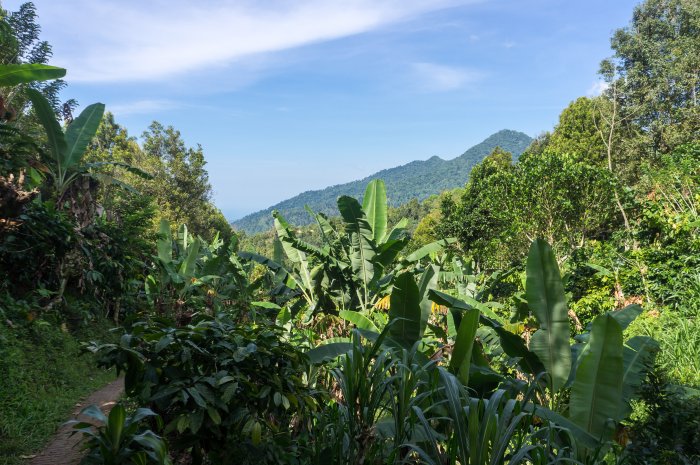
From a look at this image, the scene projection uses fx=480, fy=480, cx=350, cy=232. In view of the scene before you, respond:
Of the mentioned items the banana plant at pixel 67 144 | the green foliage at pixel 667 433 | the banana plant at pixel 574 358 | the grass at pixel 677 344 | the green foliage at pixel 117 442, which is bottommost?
the grass at pixel 677 344

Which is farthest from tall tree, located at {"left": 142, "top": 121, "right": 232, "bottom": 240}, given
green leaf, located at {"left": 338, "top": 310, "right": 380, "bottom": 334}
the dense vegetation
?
green leaf, located at {"left": 338, "top": 310, "right": 380, "bottom": 334}

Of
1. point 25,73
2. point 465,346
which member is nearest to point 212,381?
point 465,346

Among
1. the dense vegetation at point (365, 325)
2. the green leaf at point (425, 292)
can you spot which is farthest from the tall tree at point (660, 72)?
the green leaf at point (425, 292)

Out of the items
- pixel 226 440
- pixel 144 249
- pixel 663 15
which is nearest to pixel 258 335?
pixel 226 440

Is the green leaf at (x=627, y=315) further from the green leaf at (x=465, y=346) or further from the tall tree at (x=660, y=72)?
the tall tree at (x=660, y=72)

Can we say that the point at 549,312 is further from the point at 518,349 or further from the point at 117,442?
the point at 117,442

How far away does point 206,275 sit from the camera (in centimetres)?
937

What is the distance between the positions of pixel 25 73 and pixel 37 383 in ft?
13.1

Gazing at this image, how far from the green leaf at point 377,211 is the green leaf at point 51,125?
207 inches

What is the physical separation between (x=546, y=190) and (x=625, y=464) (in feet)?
43.0

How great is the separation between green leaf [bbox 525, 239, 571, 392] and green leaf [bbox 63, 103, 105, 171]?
25.4ft

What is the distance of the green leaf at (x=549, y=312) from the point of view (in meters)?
3.49

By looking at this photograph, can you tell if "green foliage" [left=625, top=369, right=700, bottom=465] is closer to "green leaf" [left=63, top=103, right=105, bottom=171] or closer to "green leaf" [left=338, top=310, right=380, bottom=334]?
"green leaf" [left=338, top=310, right=380, bottom=334]

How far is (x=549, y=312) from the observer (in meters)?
3.53
